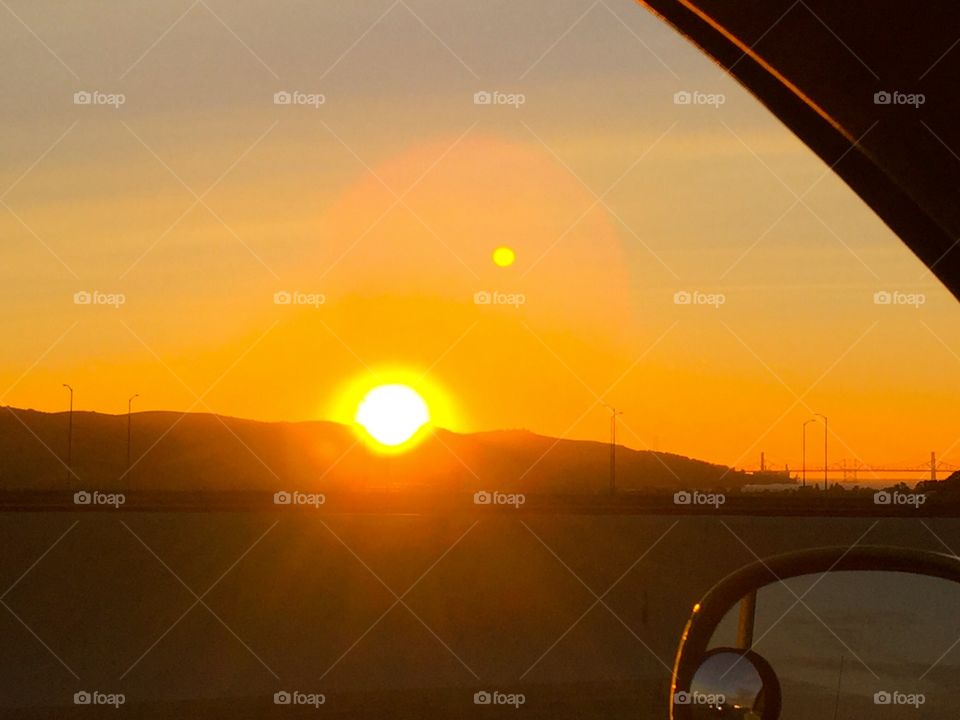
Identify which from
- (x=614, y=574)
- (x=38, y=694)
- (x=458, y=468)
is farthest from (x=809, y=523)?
(x=458, y=468)

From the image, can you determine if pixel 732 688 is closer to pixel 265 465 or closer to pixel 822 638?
pixel 822 638

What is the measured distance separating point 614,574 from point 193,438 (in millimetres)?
184884

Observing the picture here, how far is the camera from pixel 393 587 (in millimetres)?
18719

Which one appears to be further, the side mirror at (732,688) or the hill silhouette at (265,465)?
the hill silhouette at (265,465)

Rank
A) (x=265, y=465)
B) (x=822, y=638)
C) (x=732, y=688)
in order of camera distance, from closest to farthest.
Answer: (x=732, y=688) < (x=822, y=638) < (x=265, y=465)

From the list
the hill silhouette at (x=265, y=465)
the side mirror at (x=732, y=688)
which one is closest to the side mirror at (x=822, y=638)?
the side mirror at (x=732, y=688)

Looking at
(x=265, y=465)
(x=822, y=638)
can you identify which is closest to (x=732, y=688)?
(x=822, y=638)

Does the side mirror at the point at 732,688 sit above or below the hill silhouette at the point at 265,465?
below

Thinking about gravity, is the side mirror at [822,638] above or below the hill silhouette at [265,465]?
below

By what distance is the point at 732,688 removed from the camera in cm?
266

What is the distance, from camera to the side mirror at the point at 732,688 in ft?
8.71

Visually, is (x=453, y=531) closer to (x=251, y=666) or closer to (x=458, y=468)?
(x=251, y=666)

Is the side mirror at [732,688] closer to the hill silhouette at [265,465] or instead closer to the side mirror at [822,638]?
the side mirror at [822,638]

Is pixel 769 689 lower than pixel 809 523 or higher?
lower
